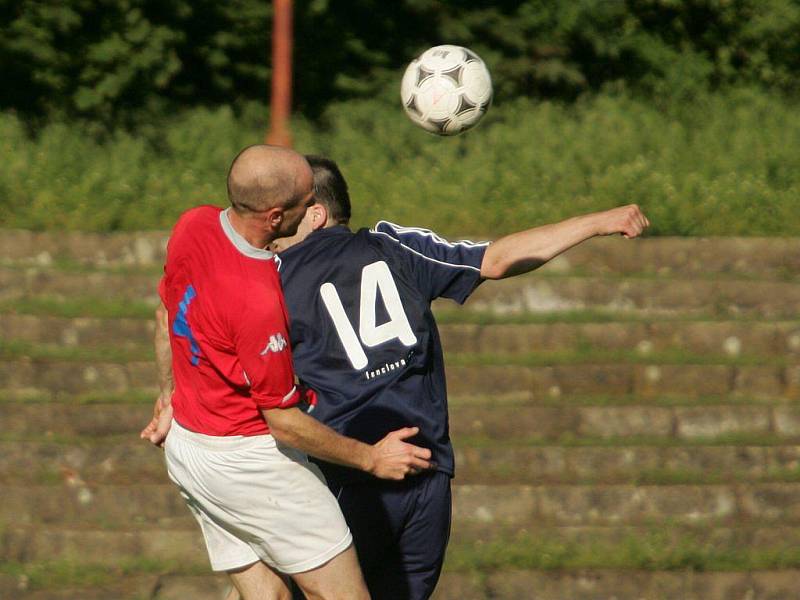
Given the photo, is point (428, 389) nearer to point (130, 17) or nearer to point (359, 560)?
point (359, 560)

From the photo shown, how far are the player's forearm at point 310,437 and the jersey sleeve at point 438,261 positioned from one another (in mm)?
640

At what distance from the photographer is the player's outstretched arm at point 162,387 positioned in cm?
391

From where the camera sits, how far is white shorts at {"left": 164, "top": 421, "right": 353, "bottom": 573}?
363cm

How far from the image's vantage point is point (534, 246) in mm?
3877

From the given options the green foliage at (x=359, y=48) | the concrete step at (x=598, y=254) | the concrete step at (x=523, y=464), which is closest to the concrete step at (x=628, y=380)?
the concrete step at (x=523, y=464)

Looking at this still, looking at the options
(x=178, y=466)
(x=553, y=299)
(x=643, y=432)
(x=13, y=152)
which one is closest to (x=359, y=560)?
(x=178, y=466)

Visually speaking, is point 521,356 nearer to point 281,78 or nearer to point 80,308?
point 80,308

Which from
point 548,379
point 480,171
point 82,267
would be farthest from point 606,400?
point 82,267

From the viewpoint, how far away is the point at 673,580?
19.8ft

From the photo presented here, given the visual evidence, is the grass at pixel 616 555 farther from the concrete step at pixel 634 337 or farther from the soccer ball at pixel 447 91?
the soccer ball at pixel 447 91

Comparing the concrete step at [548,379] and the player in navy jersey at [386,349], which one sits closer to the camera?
the player in navy jersey at [386,349]

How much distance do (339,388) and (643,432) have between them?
3907 mm

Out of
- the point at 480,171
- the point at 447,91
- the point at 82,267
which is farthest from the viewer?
the point at 480,171

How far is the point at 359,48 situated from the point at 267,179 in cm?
1206
